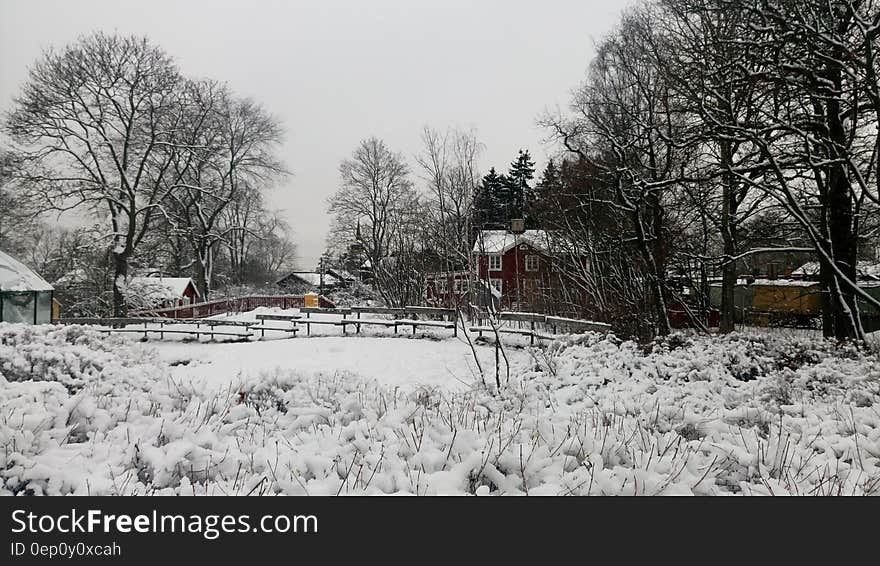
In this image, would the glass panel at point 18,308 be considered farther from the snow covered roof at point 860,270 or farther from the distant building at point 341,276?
the distant building at point 341,276

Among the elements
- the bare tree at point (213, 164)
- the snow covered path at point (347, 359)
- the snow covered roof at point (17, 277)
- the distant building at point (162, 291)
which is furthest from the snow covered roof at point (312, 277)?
the snow covered roof at point (17, 277)

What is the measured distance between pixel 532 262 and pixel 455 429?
831 cm

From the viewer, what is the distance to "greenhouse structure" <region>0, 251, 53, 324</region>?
2916 millimetres

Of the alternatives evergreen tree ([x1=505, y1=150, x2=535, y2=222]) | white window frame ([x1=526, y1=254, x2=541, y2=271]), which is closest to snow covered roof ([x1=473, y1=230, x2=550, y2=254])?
white window frame ([x1=526, y1=254, x2=541, y2=271])

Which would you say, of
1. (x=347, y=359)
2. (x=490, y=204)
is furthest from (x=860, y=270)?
(x=347, y=359)

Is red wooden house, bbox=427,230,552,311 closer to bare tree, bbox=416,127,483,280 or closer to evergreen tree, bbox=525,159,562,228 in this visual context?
evergreen tree, bbox=525,159,562,228

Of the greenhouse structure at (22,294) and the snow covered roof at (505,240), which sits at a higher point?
the snow covered roof at (505,240)

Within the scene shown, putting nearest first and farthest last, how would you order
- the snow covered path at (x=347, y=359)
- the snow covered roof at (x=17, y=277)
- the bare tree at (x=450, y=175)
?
the snow covered roof at (x=17, y=277) → the snow covered path at (x=347, y=359) → the bare tree at (x=450, y=175)

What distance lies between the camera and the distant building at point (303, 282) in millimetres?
8031

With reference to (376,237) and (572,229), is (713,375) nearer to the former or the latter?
(572,229)

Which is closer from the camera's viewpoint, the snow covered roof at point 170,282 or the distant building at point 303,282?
the snow covered roof at point 170,282

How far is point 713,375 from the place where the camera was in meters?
3.10
